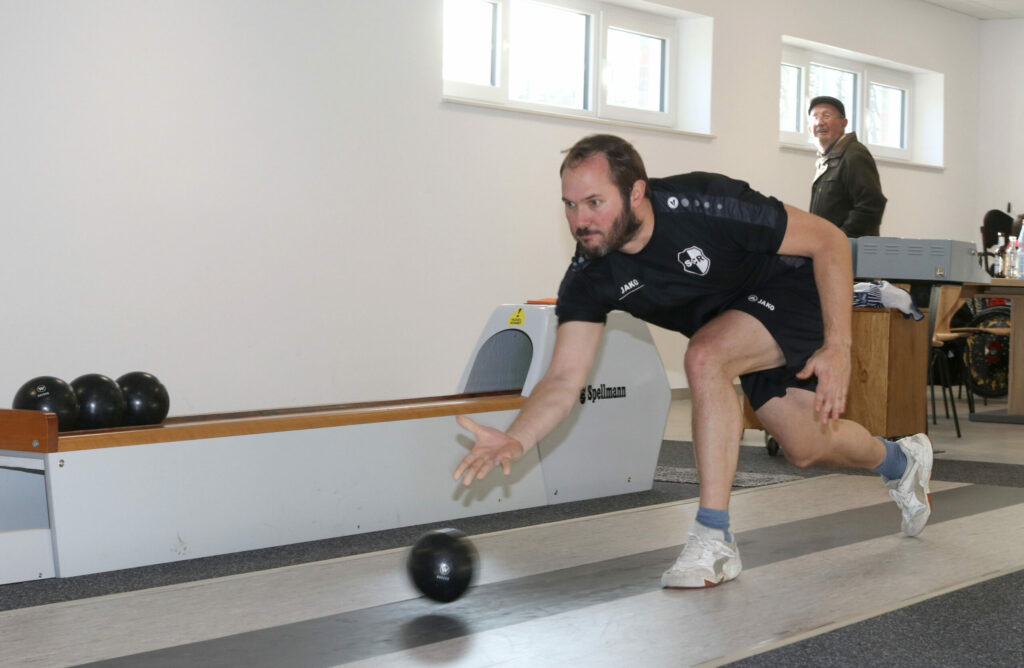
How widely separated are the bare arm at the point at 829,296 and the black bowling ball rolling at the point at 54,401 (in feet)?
5.70

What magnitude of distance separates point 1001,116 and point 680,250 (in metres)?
8.44

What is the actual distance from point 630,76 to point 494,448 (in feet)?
16.9

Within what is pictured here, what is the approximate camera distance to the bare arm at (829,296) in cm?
233

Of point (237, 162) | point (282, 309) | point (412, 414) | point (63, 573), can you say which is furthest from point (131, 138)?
point (63, 573)

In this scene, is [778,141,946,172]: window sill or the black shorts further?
[778,141,946,172]: window sill

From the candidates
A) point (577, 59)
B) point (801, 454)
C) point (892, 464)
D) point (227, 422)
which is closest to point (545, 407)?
point (801, 454)

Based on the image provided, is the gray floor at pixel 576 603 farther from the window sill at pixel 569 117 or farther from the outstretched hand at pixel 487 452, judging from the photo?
the window sill at pixel 569 117

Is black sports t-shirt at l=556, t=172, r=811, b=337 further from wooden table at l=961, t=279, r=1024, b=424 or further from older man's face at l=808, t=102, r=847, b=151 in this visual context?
wooden table at l=961, t=279, r=1024, b=424

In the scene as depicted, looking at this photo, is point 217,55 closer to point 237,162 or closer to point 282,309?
point 237,162

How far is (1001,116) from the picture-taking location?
970 centimetres

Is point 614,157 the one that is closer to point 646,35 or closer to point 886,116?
point 646,35

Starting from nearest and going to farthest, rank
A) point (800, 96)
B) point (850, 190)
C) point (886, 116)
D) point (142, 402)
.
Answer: point (142, 402), point (850, 190), point (800, 96), point (886, 116)

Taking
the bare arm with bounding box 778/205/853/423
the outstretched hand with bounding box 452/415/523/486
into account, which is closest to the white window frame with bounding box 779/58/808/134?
the bare arm with bounding box 778/205/853/423

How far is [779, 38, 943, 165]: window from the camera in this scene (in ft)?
26.5
